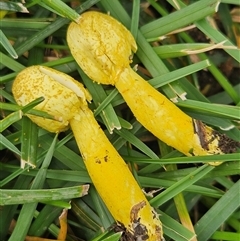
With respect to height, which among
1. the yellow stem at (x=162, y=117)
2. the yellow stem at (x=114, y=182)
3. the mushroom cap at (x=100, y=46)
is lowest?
the yellow stem at (x=114, y=182)

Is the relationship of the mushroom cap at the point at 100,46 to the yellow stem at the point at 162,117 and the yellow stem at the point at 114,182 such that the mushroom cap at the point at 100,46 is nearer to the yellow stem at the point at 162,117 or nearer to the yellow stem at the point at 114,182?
the yellow stem at the point at 162,117

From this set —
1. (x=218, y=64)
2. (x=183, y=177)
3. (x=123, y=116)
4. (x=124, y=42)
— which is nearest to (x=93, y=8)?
(x=124, y=42)

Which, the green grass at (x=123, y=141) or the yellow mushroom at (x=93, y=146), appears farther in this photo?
the green grass at (x=123, y=141)

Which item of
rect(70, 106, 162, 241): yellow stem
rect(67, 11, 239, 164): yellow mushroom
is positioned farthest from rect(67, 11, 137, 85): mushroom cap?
rect(70, 106, 162, 241): yellow stem

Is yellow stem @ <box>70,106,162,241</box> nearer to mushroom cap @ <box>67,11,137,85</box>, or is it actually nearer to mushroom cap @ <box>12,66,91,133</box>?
mushroom cap @ <box>12,66,91,133</box>

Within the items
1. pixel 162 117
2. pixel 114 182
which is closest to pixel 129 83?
pixel 162 117

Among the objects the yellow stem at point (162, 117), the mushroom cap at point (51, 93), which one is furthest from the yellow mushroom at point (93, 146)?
the yellow stem at point (162, 117)
